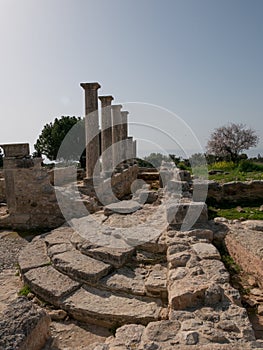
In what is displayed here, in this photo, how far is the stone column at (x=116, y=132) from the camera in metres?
17.1

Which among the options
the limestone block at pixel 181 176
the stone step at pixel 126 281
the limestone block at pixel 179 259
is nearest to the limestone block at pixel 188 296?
the limestone block at pixel 179 259

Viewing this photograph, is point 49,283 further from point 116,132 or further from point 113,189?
point 116,132

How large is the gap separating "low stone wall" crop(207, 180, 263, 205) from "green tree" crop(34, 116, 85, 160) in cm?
2643

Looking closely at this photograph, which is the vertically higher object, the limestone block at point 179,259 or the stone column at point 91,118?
the stone column at point 91,118

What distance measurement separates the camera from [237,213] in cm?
818

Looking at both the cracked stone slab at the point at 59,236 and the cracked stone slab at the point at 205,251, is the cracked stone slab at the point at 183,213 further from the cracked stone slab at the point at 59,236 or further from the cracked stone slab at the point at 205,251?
the cracked stone slab at the point at 59,236

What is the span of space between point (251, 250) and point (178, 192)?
13.2ft

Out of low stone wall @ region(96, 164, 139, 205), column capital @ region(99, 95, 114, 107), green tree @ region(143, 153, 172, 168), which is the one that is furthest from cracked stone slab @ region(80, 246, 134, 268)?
green tree @ region(143, 153, 172, 168)

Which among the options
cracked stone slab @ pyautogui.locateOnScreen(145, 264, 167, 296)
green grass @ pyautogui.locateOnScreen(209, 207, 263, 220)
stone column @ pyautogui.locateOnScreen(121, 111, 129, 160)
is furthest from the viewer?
stone column @ pyautogui.locateOnScreen(121, 111, 129, 160)

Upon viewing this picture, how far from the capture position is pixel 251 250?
15.5 feet

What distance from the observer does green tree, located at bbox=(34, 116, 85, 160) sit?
34969mm

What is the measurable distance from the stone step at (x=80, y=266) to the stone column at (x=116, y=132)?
11.3 meters

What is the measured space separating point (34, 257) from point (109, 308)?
2433 mm

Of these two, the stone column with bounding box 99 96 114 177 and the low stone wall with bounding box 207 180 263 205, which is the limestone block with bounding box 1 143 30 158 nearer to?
the stone column with bounding box 99 96 114 177
